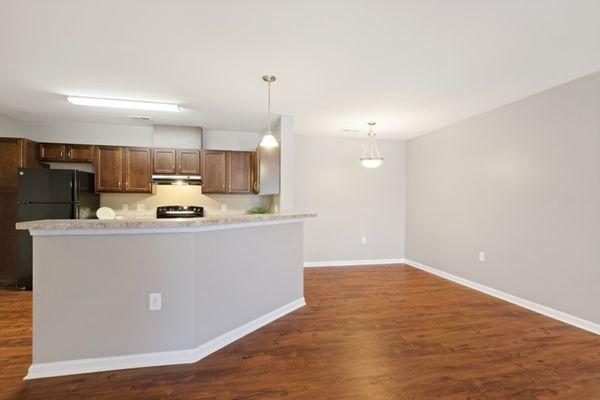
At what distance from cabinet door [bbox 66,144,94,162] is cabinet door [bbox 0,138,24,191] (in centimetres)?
54

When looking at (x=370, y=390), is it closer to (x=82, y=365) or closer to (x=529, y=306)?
(x=82, y=365)

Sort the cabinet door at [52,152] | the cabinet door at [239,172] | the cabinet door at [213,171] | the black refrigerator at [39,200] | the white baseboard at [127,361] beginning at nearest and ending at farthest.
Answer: the white baseboard at [127,361]
the black refrigerator at [39,200]
the cabinet door at [52,152]
the cabinet door at [213,171]
the cabinet door at [239,172]

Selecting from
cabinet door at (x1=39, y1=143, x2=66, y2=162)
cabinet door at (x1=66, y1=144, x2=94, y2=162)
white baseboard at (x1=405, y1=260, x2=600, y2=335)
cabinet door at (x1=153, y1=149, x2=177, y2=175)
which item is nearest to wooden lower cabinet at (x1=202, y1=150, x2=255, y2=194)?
cabinet door at (x1=153, y1=149, x2=177, y2=175)

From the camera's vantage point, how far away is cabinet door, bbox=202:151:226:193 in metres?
4.75

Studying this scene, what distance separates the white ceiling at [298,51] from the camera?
1883 mm

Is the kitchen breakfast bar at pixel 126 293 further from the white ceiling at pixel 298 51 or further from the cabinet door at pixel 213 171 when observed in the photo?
the cabinet door at pixel 213 171

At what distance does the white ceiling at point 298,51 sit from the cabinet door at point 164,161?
117 cm

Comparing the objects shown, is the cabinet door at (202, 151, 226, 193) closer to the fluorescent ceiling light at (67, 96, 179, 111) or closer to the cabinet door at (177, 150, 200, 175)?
the cabinet door at (177, 150, 200, 175)

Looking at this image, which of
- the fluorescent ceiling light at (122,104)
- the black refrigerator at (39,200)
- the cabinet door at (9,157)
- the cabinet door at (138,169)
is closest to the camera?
the fluorescent ceiling light at (122,104)

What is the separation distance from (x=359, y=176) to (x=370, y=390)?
4.12m

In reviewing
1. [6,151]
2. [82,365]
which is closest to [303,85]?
[82,365]

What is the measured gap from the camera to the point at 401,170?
19.0 ft

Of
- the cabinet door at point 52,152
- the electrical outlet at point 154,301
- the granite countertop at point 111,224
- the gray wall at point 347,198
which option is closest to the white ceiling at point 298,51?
the cabinet door at point 52,152

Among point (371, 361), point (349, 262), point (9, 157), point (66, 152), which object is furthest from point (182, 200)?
point (371, 361)
